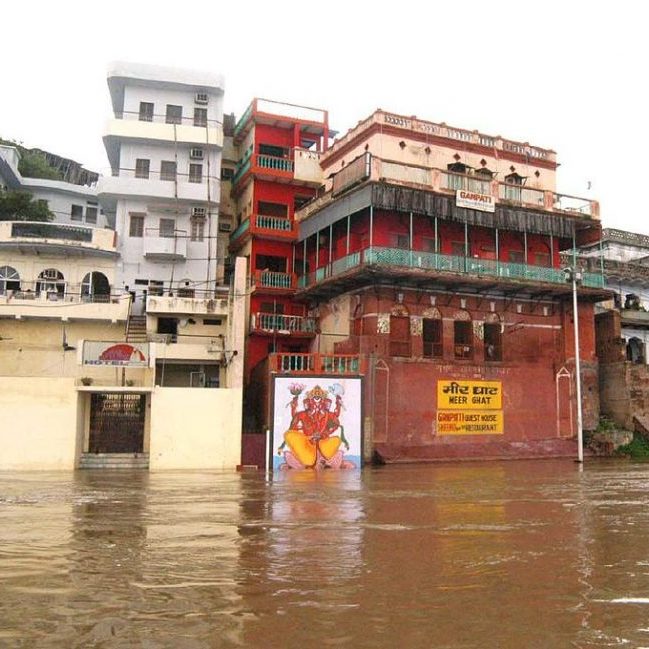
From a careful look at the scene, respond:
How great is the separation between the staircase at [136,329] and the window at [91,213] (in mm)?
16251

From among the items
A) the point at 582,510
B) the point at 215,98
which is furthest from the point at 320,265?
the point at 582,510

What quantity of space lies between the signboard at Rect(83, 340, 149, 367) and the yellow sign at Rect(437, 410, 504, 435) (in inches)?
481

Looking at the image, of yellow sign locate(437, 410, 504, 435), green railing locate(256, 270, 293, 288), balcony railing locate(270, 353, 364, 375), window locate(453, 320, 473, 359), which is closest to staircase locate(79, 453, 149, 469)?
balcony railing locate(270, 353, 364, 375)

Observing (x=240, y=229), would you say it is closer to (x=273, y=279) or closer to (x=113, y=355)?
(x=273, y=279)

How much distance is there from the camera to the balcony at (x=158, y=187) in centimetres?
3400

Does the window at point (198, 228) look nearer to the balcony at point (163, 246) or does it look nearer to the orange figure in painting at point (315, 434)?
the balcony at point (163, 246)

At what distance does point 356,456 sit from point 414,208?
36.3ft

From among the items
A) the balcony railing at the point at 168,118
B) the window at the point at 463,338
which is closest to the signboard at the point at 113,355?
the window at the point at 463,338

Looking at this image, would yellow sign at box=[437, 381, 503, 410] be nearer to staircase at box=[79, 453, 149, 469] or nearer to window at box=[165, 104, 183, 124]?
staircase at box=[79, 453, 149, 469]

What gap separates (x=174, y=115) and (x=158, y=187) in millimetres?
A: 4560

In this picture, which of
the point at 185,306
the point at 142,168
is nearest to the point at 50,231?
the point at 142,168

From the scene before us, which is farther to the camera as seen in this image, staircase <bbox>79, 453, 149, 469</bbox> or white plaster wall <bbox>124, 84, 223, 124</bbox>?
white plaster wall <bbox>124, 84, 223, 124</bbox>

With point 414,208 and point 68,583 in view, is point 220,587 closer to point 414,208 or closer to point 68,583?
point 68,583

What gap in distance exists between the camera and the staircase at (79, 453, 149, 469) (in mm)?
22594
